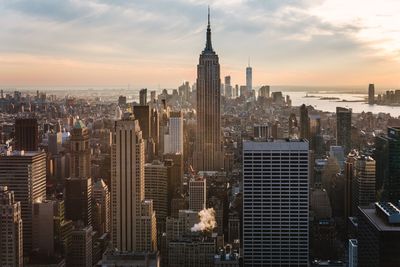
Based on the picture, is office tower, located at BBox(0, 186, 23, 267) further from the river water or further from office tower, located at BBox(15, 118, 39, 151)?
the river water

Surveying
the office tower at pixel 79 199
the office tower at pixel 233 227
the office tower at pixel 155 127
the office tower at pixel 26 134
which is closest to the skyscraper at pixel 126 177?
the office tower at pixel 79 199

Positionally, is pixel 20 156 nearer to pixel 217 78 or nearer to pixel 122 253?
pixel 122 253

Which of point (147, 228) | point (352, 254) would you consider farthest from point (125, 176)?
point (352, 254)

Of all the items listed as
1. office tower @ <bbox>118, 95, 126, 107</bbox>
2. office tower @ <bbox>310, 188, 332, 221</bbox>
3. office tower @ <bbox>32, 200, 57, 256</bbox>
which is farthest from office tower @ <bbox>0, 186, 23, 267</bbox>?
office tower @ <bbox>310, 188, 332, 221</bbox>

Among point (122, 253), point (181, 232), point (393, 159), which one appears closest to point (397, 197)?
point (393, 159)

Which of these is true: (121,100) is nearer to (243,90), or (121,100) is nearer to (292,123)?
(292,123)

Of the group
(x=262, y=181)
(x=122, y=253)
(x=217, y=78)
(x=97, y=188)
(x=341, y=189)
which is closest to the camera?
(x=122, y=253)

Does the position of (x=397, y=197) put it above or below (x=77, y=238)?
above
